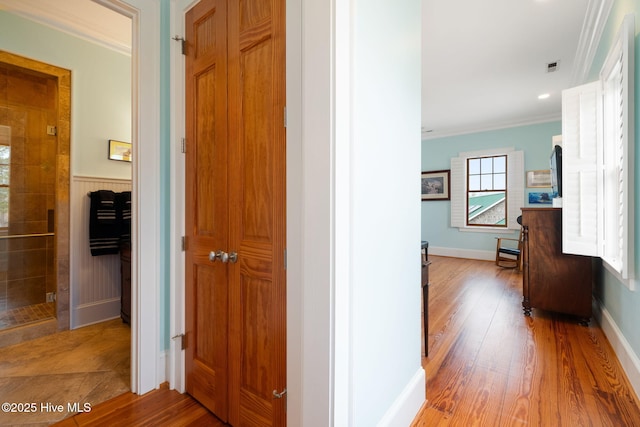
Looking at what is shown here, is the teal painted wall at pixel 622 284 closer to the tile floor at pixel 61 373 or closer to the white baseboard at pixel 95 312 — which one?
the tile floor at pixel 61 373

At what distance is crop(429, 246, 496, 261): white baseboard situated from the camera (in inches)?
221

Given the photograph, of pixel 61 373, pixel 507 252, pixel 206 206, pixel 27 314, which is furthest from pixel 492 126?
pixel 27 314

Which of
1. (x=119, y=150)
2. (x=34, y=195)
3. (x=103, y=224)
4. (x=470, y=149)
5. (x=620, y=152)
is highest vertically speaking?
(x=470, y=149)

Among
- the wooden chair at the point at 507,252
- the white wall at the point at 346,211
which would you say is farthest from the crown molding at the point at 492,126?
the white wall at the point at 346,211

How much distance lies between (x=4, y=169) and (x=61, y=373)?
6.91 feet

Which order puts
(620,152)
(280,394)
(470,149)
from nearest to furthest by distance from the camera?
(280,394)
(620,152)
(470,149)

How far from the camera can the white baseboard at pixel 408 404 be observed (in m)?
1.21

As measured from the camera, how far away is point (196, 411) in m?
1.47

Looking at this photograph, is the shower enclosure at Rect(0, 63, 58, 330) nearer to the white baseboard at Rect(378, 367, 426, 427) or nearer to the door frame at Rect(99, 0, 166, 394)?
the door frame at Rect(99, 0, 166, 394)

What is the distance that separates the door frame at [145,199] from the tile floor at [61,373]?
0.24 meters

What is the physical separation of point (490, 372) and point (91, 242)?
10.9 ft

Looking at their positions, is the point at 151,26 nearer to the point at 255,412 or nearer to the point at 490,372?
the point at 255,412

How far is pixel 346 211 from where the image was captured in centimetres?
93

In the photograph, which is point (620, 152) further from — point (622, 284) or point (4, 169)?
point (4, 169)
